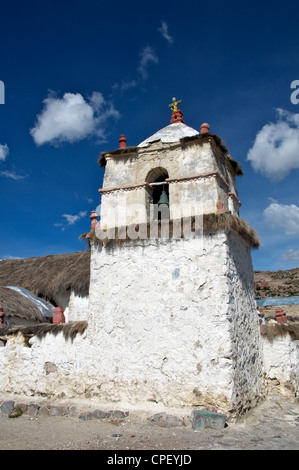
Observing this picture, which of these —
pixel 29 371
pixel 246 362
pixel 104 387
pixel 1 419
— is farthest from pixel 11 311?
pixel 246 362

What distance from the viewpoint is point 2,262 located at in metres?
16.3

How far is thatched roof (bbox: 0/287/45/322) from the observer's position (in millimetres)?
10406

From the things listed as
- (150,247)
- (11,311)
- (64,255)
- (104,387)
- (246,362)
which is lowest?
(104,387)

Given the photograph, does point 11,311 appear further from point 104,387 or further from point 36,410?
point 104,387

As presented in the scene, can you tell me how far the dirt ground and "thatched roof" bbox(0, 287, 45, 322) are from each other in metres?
4.19

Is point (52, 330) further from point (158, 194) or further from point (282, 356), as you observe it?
point (282, 356)

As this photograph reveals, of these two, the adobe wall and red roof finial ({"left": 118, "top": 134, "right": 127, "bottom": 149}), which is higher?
red roof finial ({"left": 118, "top": 134, "right": 127, "bottom": 149})

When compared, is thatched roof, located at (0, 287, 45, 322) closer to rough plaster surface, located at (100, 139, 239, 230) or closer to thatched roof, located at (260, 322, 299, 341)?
rough plaster surface, located at (100, 139, 239, 230)

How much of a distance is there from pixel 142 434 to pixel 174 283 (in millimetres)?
2530

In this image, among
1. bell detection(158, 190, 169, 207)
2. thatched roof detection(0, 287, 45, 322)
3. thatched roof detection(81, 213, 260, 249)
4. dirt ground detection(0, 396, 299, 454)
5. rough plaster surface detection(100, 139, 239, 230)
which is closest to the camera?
dirt ground detection(0, 396, 299, 454)

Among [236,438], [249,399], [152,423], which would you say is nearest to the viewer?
[236,438]

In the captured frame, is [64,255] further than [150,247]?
Yes

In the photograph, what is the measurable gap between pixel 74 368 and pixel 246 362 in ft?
11.0

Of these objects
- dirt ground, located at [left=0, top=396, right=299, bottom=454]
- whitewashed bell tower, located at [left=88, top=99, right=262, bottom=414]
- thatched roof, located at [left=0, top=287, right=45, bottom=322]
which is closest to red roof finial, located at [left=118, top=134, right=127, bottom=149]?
whitewashed bell tower, located at [left=88, top=99, right=262, bottom=414]
